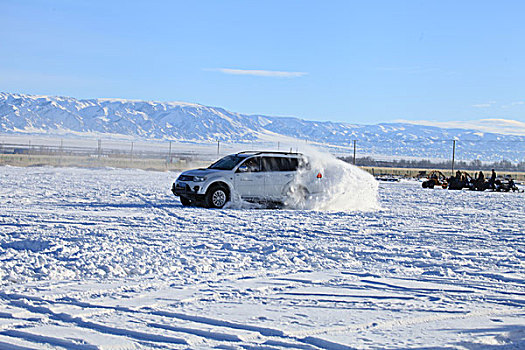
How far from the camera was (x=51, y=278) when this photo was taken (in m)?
8.06

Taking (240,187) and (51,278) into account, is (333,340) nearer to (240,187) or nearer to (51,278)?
(51,278)

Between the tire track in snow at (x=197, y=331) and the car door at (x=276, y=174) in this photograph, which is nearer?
the tire track in snow at (x=197, y=331)

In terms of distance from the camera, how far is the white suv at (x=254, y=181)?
61.4ft

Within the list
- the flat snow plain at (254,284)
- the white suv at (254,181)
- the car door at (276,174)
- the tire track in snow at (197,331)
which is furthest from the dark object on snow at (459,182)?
the tire track in snow at (197,331)

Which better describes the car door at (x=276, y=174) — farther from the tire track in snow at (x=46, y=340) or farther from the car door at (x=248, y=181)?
the tire track in snow at (x=46, y=340)

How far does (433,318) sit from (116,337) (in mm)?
3069

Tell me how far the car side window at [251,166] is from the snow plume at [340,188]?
1.57 m

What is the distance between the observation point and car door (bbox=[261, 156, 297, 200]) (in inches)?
754

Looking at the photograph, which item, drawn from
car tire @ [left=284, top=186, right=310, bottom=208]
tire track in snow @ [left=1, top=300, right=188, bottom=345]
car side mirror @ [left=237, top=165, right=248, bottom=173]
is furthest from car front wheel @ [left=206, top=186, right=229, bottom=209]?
tire track in snow @ [left=1, top=300, right=188, bottom=345]

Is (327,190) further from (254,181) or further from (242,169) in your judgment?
(242,169)

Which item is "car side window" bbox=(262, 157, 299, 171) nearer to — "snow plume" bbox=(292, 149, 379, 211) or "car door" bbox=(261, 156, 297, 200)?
"car door" bbox=(261, 156, 297, 200)

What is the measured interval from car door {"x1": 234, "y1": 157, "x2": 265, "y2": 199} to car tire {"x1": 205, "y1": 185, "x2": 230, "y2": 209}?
1.21ft

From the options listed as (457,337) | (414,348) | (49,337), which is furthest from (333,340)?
(49,337)

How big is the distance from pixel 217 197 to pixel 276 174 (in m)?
1.90
